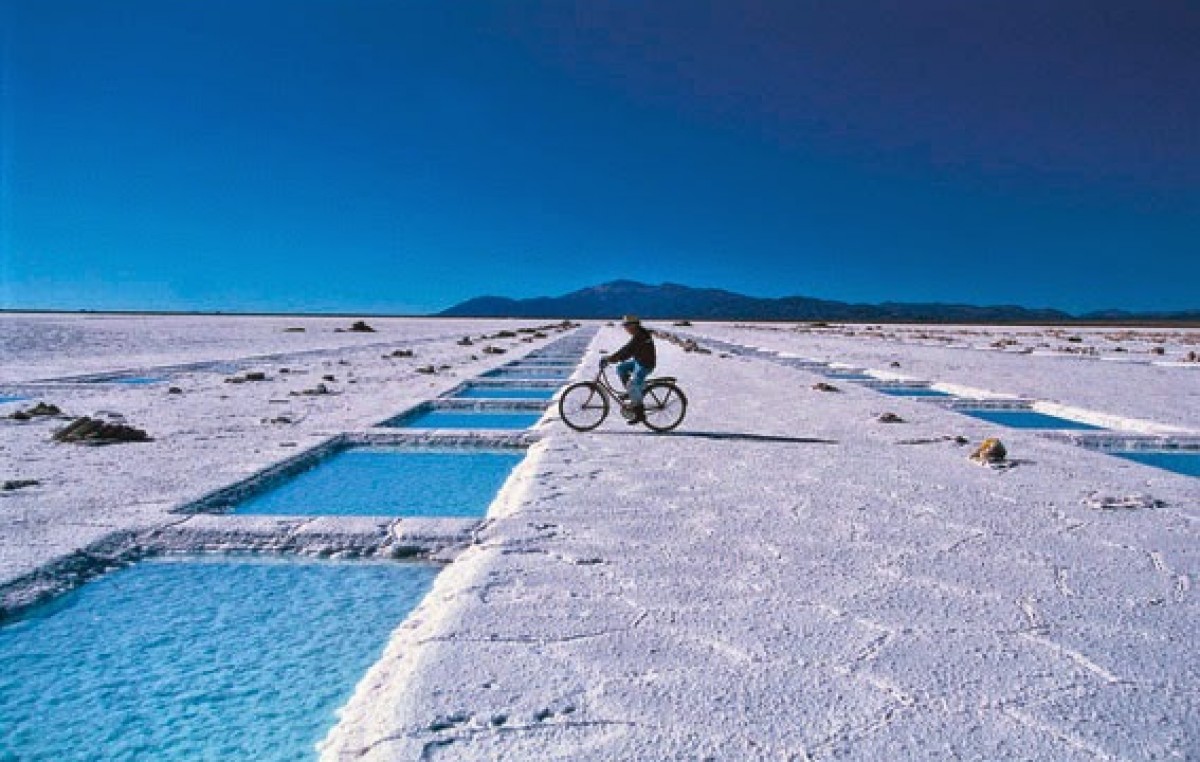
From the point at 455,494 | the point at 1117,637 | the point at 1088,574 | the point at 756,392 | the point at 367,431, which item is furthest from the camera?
the point at 756,392

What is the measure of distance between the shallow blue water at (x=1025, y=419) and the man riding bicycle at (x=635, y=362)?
5080mm

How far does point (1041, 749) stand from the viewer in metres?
2.67

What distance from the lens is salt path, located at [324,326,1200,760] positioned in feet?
9.08

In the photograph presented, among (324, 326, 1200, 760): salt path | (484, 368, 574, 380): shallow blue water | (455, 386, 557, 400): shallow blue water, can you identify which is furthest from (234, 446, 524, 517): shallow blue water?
(484, 368, 574, 380): shallow blue water

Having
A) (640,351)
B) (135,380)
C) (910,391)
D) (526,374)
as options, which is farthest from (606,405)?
(135,380)

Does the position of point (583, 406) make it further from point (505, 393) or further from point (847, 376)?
point (847, 376)

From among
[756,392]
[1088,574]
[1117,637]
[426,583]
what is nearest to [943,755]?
[1117,637]

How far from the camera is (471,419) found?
11.6 metres

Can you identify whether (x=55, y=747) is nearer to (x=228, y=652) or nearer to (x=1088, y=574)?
(x=228, y=652)

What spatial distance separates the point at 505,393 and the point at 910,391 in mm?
7369

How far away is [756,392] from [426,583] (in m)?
10.8

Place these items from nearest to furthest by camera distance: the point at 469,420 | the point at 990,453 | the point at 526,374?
1. the point at 990,453
2. the point at 469,420
3. the point at 526,374

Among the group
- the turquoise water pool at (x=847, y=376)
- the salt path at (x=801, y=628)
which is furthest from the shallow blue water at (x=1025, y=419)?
the turquoise water pool at (x=847, y=376)

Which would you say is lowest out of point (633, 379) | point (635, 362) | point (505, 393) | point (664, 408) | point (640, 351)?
point (505, 393)
